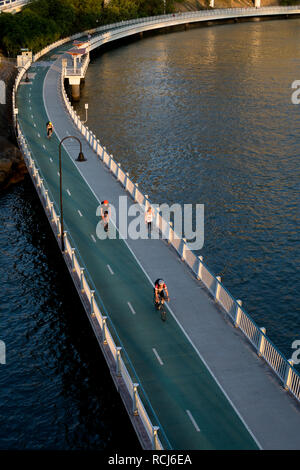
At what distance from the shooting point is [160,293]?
3431 cm

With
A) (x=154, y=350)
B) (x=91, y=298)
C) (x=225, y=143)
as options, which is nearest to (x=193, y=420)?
(x=154, y=350)

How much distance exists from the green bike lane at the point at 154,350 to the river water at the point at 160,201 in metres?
2.44

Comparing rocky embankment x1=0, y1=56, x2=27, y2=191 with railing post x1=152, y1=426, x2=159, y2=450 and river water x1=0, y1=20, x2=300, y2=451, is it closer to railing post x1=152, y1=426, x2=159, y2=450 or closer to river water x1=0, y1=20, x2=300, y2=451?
river water x1=0, y1=20, x2=300, y2=451

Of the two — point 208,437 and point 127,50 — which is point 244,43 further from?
point 208,437

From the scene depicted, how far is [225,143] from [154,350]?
154 ft

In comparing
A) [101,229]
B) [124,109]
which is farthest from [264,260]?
[124,109]

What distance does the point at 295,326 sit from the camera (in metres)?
39.1

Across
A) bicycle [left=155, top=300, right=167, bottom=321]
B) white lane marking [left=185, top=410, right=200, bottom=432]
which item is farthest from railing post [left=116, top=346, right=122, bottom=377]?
bicycle [left=155, top=300, right=167, bottom=321]

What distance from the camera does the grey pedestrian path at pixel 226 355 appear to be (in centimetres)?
2670

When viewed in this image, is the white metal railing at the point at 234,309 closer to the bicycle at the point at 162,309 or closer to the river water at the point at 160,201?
the bicycle at the point at 162,309

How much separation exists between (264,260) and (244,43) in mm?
106260

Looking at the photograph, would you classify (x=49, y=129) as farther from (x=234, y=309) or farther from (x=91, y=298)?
(x=234, y=309)

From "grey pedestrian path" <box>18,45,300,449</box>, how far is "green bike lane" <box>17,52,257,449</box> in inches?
18.8

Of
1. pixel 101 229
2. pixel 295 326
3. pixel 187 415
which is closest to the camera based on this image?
pixel 187 415
